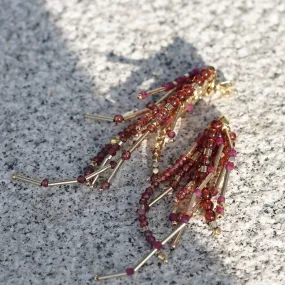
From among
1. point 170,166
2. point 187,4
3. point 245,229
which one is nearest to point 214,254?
point 245,229

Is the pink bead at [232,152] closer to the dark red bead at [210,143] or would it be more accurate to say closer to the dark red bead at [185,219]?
the dark red bead at [210,143]

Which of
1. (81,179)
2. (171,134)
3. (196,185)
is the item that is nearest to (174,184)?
(196,185)

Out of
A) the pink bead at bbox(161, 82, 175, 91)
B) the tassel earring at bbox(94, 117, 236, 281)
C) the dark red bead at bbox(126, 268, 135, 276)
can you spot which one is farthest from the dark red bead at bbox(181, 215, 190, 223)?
the pink bead at bbox(161, 82, 175, 91)

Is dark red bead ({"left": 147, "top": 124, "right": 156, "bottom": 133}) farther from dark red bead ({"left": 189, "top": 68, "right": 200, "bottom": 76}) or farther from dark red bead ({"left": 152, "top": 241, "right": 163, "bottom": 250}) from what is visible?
dark red bead ({"left": 152, "top": 241, "right": 163, "bottom": 250})

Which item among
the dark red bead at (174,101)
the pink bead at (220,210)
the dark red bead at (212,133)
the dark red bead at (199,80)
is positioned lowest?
the pink bead at (220,210)

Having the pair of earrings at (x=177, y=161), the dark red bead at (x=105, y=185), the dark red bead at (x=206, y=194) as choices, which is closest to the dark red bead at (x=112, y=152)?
the pair of earrings at (x=177, y=161)
